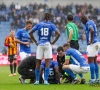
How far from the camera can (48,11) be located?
38719 mm

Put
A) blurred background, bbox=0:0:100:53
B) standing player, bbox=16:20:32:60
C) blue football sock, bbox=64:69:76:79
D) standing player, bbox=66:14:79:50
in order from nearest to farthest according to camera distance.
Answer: blue football sock, bbox=64:69:76:79
standing player, bbox=66:14:79:50
standing player, bbox=16:20:32:60
blurred background, bbox=0:0:100:53

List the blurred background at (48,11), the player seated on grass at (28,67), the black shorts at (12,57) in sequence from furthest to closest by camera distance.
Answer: the blurred background at (48,11), the black shorts at (12,57), the player seated on grass at (28,67)

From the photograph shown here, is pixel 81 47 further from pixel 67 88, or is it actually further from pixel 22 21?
pixel 67 88

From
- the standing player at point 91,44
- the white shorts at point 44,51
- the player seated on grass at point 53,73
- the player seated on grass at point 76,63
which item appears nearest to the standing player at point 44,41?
the white shorts at point 44,51

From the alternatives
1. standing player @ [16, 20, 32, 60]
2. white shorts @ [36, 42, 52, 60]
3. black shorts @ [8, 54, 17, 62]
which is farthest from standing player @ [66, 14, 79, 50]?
black shorts @ [8, 54, 17, 62]

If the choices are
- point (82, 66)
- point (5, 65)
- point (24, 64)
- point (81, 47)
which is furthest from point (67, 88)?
point (81, 47)

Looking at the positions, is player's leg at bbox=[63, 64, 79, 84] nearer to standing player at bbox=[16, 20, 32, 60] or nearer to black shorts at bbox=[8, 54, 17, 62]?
standing player at bbox=[16, 20, 32, 60]

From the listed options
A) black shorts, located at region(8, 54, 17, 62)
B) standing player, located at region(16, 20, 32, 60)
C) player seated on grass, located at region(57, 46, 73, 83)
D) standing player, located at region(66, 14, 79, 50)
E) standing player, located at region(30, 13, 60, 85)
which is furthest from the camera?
black shorts, located at region(8, 54, 17, 62)

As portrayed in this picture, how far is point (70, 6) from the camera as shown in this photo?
39531 mm

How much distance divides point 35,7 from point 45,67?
85.2 ft

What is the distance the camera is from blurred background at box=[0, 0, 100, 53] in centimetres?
3619

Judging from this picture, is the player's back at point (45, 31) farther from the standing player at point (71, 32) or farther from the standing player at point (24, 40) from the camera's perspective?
the standing player at point (24, 40)

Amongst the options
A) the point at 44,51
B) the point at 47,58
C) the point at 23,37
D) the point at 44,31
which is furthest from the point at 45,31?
the point at 23,37

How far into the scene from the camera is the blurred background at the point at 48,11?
3619 centimetres
